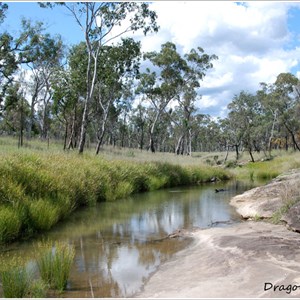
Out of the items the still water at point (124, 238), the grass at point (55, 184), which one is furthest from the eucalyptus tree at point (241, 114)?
the still water at point (124, 238)

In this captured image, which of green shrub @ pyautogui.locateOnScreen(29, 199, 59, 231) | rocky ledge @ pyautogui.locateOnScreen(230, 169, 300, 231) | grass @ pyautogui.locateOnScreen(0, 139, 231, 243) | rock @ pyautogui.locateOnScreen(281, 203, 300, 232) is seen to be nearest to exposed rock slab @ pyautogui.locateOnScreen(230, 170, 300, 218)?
rocky ledge @ pyautogui.locateOnScreen(230, 169, 300, 231)

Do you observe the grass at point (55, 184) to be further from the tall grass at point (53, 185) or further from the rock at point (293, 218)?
the rock at point (293, 218)

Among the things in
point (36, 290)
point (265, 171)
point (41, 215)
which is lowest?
point (36, 290)

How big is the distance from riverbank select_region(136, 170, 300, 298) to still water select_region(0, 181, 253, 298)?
48 cm

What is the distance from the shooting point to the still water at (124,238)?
703cm

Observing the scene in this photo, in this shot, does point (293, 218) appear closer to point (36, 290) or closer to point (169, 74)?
point (36, 290)

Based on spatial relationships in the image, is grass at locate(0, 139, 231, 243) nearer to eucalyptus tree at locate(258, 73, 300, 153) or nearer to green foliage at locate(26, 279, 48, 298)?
green foliage at locate(26, 279, 48, 298)

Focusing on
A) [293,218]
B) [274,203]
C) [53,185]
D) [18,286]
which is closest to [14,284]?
[18,286]

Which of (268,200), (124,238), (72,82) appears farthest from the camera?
(72,82)

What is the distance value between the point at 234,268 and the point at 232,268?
0.04 meters

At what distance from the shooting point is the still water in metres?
7.03

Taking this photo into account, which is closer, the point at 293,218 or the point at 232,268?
the point at 232,268

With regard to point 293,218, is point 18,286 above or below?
below

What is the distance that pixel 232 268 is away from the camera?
6797 millimetres
